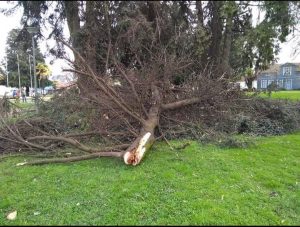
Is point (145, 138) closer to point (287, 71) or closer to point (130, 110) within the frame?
point (130, 110)

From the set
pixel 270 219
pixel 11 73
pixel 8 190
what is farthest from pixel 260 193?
pixel 11 73

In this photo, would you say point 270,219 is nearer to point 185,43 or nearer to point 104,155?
point 104,155

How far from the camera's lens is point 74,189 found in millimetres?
4566

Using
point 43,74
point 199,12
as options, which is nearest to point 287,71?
point 43,74

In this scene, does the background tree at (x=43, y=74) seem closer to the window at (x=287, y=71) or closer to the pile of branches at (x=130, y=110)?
the window at (x=287, y=71)

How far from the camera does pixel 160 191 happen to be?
445cm

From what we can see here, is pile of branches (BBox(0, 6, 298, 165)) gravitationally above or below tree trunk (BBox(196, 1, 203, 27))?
below

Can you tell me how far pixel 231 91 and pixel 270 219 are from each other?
18.1 ft

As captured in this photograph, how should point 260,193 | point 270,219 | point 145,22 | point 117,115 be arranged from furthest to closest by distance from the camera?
point 145,22
point 117,115
point 260,193
point 270,219

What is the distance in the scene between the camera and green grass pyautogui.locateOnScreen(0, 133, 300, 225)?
3.71 m

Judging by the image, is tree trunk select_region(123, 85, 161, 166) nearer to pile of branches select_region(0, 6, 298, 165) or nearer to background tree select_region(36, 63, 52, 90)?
pile of branches select_region(0, 6, 298, 165)

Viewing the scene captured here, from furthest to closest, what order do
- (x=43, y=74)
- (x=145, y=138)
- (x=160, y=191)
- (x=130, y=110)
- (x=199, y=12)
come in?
(x=43, y=74) < (x=199, y=12) < (x=130, y=110) < (x=145, y=138) < (x=160, y=191)

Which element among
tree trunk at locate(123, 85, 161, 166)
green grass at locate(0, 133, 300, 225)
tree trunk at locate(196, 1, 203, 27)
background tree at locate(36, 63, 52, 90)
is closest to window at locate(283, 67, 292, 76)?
background tree at locate(36, 63, 52, 90)

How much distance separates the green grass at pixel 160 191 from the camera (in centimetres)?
371
